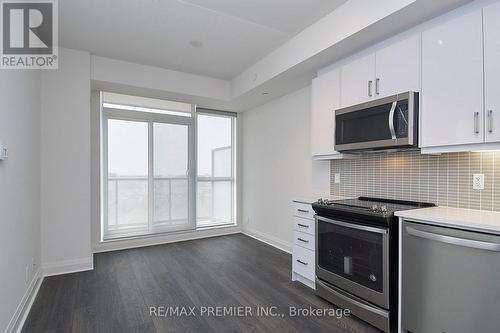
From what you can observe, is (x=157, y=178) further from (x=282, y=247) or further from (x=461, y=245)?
(x=461, y=245)

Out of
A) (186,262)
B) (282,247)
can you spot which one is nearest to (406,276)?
(282,247)

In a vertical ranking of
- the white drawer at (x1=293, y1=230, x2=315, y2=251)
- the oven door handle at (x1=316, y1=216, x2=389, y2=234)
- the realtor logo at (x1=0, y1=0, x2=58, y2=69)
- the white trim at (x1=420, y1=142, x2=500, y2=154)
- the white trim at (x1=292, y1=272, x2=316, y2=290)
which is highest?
the realtor logo at (x1=0, y1=0, x2=58, y2=69)

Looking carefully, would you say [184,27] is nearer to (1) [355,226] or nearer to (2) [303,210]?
(2) [303,210]

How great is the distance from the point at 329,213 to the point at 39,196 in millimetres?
3330

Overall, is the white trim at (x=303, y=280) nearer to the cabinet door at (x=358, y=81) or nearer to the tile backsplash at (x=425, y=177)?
the tile backsplash at (x=425, y=177)

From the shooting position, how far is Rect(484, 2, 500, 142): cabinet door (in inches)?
66.7

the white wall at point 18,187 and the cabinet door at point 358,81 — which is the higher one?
the cabinet door at point 358,81

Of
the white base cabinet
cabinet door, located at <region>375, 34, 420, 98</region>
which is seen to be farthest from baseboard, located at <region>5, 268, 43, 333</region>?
cabinet door, located at <region>375, 34, 420, 98</region>

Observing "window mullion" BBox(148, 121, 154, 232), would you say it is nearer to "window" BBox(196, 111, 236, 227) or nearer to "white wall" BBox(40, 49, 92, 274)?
"window" BBox(196, 111, 236, 227)

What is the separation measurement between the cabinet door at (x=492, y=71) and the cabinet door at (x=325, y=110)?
1229 millimetres

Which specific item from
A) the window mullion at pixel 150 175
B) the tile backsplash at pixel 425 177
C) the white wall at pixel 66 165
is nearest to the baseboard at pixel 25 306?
the white wall at pixel 66 165

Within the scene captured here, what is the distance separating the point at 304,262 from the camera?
294 cm

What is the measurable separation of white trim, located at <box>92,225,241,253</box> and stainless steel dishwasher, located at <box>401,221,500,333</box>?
12.0 ft

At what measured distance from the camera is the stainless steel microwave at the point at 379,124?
7.00 feet
